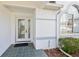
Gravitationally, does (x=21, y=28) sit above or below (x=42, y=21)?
below

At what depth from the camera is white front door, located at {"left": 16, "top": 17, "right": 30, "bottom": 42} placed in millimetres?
8773

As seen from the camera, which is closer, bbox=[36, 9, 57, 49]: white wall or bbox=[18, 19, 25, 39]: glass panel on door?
bbox=[36, 9, 57, 49]: white wall

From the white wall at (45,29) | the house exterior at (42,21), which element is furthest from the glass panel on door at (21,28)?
the white wall at (45,29)

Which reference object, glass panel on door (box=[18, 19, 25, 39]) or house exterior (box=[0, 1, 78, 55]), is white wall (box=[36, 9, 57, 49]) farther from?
glass panel on door (box=[18, 19, 25, 39])

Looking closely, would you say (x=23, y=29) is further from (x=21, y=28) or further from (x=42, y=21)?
(x=42, y=21)

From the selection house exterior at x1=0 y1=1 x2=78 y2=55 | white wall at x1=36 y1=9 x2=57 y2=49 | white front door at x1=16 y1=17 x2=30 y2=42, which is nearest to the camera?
house exterior at x1=0 y1=1 x2=78 y2=55

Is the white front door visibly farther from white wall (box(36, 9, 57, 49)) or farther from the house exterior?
white wall (box(36, 9, 57, 49))

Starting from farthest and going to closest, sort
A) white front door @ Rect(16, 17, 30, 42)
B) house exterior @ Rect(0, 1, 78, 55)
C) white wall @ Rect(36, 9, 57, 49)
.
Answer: white front door @ Rect(16, 17, 30, 42), white wall @ Rect(36, 9, 57, 49), house exterior @ Rect(0, 1, 78, 55)

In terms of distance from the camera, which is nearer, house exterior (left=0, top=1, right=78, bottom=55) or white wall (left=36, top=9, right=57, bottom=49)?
house exterior (left=0, top=1, right=78, bottom=55)

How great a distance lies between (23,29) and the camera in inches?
354

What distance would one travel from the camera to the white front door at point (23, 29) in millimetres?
8773

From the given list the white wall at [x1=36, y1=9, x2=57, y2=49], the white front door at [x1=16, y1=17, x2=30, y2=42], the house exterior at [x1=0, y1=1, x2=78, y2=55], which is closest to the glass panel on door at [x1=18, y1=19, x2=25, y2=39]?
the white front door at [x1=16, y1=17, x2=30, y2=42]

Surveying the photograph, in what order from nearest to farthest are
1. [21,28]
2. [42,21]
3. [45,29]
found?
[42,21], [45,29], [21,28]

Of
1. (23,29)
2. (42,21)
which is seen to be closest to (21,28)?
(23,29)
